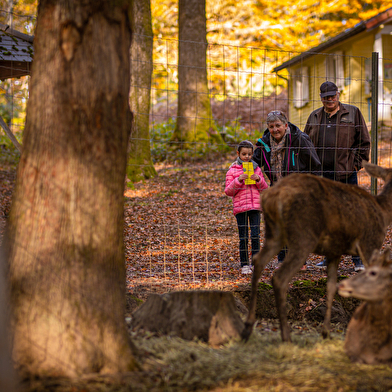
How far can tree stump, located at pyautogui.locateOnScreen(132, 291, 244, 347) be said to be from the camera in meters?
3.82

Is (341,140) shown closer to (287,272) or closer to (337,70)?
(287,272)

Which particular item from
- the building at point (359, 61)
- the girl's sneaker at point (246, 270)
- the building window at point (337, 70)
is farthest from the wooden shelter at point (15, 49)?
the building window at point (337, 70)

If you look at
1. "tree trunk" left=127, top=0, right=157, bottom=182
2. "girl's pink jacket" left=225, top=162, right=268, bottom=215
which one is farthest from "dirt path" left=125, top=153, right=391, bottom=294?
"girl's pink jacket" left=225, top=162, right=268, bottom=215

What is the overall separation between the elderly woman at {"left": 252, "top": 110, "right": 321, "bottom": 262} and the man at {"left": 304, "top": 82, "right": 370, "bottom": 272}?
42cm

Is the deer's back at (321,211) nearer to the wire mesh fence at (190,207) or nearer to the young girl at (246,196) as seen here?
the wire mesh fence at (190,207)

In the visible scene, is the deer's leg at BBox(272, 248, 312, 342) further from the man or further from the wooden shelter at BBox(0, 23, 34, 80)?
the wooden shelter at BBox(0, 23, 34, 80)

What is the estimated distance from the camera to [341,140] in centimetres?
667

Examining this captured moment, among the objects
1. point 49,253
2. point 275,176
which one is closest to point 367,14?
point 275,176

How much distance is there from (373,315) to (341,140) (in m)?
3.62

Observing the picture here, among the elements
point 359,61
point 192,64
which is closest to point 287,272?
point 192,64

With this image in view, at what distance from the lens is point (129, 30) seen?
3328mm

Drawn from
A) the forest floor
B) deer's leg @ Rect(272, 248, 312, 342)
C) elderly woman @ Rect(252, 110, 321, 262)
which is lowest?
the forest floor

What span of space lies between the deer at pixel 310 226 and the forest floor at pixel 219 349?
15.5 inches

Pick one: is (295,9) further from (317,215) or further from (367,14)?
(317,215)
